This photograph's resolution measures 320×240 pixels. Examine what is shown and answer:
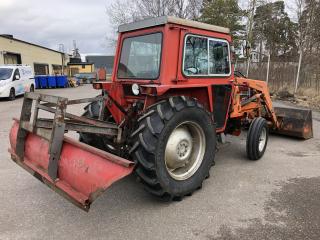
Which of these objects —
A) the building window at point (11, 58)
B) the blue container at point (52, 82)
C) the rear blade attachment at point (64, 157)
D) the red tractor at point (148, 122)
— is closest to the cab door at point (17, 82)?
the blue container at point (52, 82)

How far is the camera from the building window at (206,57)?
4258 mm

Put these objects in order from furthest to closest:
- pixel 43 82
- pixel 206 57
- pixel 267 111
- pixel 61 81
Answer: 1. pixel 61 81
2. pixel 43 82
3. pixel 267 111
4. pixel 206 57

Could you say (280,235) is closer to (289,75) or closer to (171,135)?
(171,135)

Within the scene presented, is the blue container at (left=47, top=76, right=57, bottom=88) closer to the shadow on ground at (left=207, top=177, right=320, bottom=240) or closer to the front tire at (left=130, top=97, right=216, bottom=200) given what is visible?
the front tire at (left=130, top=97, right=216, bottom=200)

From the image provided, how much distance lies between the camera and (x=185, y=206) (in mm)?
3781

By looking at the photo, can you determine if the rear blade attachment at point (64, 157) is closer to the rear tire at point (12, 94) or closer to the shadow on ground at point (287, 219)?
the shadow on ground at point (287, 219)

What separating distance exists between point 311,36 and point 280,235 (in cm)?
1694

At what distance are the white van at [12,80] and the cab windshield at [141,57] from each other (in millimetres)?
12981

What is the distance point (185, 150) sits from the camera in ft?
13.5

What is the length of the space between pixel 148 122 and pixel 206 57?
5.31 ft

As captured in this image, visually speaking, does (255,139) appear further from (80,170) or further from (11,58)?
(11,58)

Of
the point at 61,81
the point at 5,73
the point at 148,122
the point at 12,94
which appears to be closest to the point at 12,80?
the point at 5,73

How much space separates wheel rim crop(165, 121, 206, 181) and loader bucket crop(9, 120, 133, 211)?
972mm

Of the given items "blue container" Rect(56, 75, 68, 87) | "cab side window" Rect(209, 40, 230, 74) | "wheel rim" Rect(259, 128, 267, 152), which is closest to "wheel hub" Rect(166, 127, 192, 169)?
"cab side window" Rect(209, 40, 230, 74)
